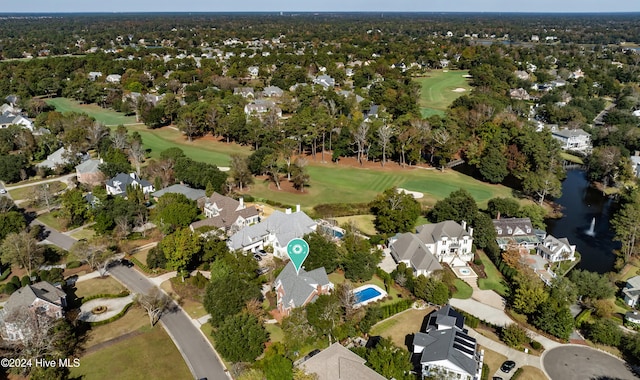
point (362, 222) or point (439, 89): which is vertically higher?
point (439, 89)

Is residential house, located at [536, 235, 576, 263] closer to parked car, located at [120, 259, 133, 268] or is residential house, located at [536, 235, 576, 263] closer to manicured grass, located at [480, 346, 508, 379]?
manicured grass, located at [480, 346, 508, 379]

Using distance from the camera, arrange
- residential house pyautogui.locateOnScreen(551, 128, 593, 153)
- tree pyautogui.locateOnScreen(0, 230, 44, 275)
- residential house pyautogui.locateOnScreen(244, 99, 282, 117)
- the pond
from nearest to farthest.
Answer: tree pyautogui.locateOnScreen(0, 230, 44, 275) → the pond → residential house pyautogui.locateOnScreen(551, 128, 593, 153) → residential house pyautogui.locateOnScreen(244, 99, 282, 117)

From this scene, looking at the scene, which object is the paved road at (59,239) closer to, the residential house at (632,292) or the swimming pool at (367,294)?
the swimming pool at (367,294)

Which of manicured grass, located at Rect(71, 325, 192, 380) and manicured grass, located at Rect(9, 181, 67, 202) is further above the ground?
manicured grass, located at Rect(9, 181, 67, 202)

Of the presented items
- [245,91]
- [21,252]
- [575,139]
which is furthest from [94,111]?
[575,139]

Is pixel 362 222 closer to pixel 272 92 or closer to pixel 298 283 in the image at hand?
pixel 298 283

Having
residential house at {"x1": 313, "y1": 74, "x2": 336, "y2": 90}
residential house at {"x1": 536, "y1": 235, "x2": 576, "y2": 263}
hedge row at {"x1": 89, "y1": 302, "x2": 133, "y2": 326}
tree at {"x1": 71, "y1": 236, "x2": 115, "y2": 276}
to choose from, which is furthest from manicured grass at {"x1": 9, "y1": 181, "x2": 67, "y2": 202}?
residential house at {"x1": 313, "y1": 74, "x2": 336, "y2": 90}

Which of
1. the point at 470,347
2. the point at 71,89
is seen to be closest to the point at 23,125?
the point at 71,89
